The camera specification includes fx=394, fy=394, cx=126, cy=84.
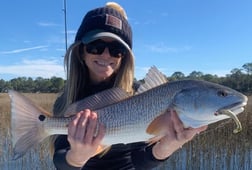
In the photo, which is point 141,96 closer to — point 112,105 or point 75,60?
point 112,105

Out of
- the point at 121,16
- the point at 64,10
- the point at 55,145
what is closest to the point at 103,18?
the point at 121,16

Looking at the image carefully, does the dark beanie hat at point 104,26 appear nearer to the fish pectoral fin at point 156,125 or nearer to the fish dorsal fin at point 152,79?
the fish dorsal fin at point 152,79

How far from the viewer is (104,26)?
244 cm

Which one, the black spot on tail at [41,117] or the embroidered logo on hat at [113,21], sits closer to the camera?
the black spot on tail at [41,117]

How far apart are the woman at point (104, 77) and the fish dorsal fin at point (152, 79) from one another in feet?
0.93

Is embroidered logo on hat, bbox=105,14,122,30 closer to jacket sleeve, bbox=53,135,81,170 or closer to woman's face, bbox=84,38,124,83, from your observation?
woman's face, bbox=84,38,124,83

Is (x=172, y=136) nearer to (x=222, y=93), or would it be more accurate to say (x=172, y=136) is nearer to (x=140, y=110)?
(x=140, y=110)

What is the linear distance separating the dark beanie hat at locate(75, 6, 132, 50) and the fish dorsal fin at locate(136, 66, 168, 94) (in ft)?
1.10

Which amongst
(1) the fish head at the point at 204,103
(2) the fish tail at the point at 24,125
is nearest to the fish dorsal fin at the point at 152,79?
(1) the fish head at the point at 204,103

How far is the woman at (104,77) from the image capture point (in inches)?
92.0

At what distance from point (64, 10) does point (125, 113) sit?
749cm

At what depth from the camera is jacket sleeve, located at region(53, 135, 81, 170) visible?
90.2 inches

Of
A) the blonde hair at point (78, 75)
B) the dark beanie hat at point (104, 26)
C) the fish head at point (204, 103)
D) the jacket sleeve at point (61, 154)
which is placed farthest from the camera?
the blonde hair at point (78, 75)

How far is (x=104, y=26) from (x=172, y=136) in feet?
2.60
